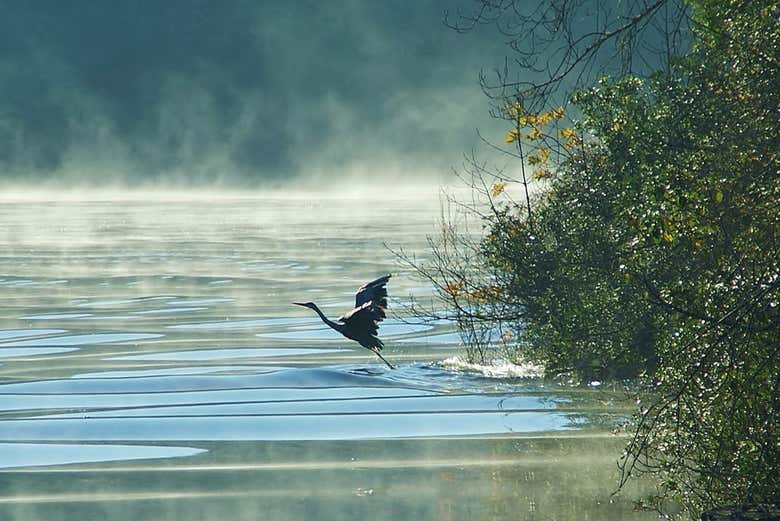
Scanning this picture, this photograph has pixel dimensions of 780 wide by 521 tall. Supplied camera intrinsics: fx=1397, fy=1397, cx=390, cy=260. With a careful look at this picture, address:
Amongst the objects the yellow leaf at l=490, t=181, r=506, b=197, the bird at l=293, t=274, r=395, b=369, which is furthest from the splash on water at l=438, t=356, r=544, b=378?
the yellow leaf at l=490, t=181, r=506, b=197

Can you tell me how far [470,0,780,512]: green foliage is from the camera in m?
11.2

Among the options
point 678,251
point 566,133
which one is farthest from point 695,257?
point 566,133

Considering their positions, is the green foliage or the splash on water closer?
the green foliage

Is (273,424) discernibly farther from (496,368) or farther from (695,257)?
(695,257)

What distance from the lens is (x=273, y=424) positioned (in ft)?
63.5

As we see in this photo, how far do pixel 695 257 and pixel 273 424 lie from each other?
6930 millimetres

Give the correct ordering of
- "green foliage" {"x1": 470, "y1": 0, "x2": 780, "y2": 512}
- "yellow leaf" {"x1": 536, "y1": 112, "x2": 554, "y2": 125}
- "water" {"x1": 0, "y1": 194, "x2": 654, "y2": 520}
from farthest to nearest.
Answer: "yellow leaf" {"x1": 536, "y1": 112, "x2": 554, "y2": 125}, "water" {"x1": 0, "y1": 194, "x2": 654, "y2": 520}, "green foliage" {"x1": 470, "y1": 0, "x2": 780, "y2": 512}

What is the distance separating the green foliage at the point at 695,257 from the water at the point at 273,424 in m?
1.29

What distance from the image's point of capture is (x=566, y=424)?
18547 millimetres

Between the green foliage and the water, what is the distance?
4.23ft

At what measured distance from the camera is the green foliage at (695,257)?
1116cm

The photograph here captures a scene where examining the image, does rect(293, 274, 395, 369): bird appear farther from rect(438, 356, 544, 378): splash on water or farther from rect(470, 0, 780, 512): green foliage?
rect(470, 0, 780, 512): green foliage

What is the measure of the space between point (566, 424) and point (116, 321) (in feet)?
61.4

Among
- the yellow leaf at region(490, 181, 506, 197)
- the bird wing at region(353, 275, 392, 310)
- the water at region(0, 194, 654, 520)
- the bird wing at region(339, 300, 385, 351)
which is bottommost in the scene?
the water at region(0, 194, 654, 520)
